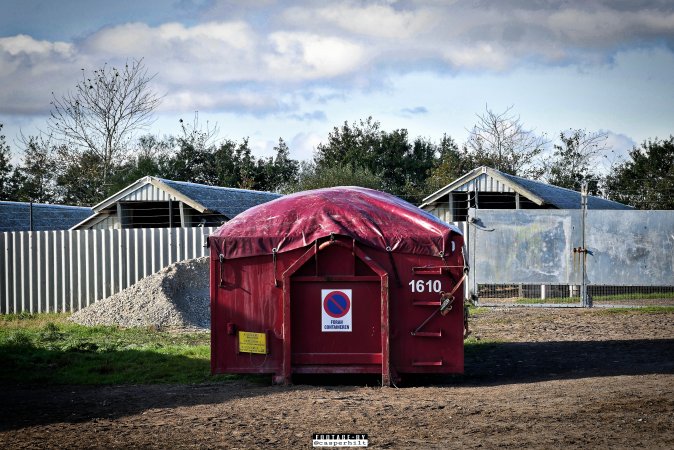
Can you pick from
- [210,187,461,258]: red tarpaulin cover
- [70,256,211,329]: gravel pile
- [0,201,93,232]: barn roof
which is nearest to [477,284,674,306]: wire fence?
[70,256,211,329]: gravel pile

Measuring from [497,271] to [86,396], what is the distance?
11.2 meters

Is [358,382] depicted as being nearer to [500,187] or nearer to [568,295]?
[568,295]

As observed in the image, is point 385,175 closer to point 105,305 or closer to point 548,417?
point 105,305

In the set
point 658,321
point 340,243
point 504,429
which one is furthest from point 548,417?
point 658,321

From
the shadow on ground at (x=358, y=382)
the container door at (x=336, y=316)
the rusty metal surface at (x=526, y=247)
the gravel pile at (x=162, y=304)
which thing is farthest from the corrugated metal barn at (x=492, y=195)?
the container door at (x=336, y=316)

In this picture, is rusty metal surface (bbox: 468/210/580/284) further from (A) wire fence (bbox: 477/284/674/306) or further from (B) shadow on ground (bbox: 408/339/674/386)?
(B) shadow on ground (bbox: 408/339/674/386)

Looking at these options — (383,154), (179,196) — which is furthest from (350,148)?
(179,196)

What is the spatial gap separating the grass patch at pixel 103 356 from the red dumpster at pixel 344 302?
4.54 ft

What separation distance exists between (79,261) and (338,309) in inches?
515

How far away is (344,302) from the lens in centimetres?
1129

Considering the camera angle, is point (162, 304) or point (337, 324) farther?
point (162, 304)

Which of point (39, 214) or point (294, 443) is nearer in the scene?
point (294, 443)

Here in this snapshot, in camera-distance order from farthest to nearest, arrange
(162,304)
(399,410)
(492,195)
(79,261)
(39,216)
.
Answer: (39,216)
(492,195)
(79,261)
(162,304)
(399,410)

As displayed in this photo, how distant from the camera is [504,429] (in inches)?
325
